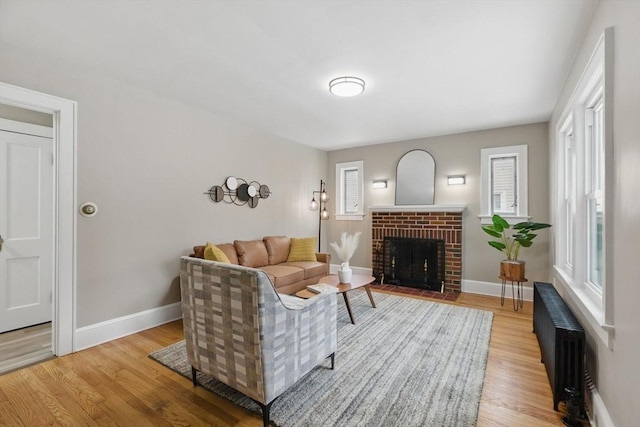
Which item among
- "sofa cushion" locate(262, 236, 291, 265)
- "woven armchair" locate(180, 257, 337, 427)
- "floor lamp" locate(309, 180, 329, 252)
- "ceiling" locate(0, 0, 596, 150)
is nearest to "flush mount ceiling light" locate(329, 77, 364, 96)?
"ceiling" locate(0, 0, 596, 150)

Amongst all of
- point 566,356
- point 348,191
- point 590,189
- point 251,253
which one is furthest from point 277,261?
point 590,189

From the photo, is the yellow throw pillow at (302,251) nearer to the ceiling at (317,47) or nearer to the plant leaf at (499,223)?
the ceiling at (317,47)

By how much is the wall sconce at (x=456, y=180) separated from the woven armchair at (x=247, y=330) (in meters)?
3.63

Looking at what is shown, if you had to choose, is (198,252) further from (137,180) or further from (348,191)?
(348,191)

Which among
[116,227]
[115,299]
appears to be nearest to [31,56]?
[116,227]

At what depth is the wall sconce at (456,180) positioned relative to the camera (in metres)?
4.65

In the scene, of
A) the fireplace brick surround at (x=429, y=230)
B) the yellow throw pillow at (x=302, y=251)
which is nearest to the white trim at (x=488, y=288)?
the fireplace brick surround at (x=429, y=230)

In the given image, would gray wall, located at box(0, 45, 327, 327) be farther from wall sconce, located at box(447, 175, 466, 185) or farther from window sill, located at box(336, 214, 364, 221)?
wall sconce, located at box(447, 175, 466, 185)

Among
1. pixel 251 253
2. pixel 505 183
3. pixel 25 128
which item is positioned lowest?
pixel 251 253

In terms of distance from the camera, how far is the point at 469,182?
4.62 m

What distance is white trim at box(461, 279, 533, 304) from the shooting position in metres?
4.18

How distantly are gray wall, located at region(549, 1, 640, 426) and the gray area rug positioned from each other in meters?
0.76

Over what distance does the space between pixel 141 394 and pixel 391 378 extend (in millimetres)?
1776

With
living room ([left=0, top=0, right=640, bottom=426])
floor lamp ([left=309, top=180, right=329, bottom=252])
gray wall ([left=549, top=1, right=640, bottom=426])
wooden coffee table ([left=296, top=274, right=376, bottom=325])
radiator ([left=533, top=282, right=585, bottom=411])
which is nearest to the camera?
gray wall ([left=549, top=1, right=640, bottom=426])
